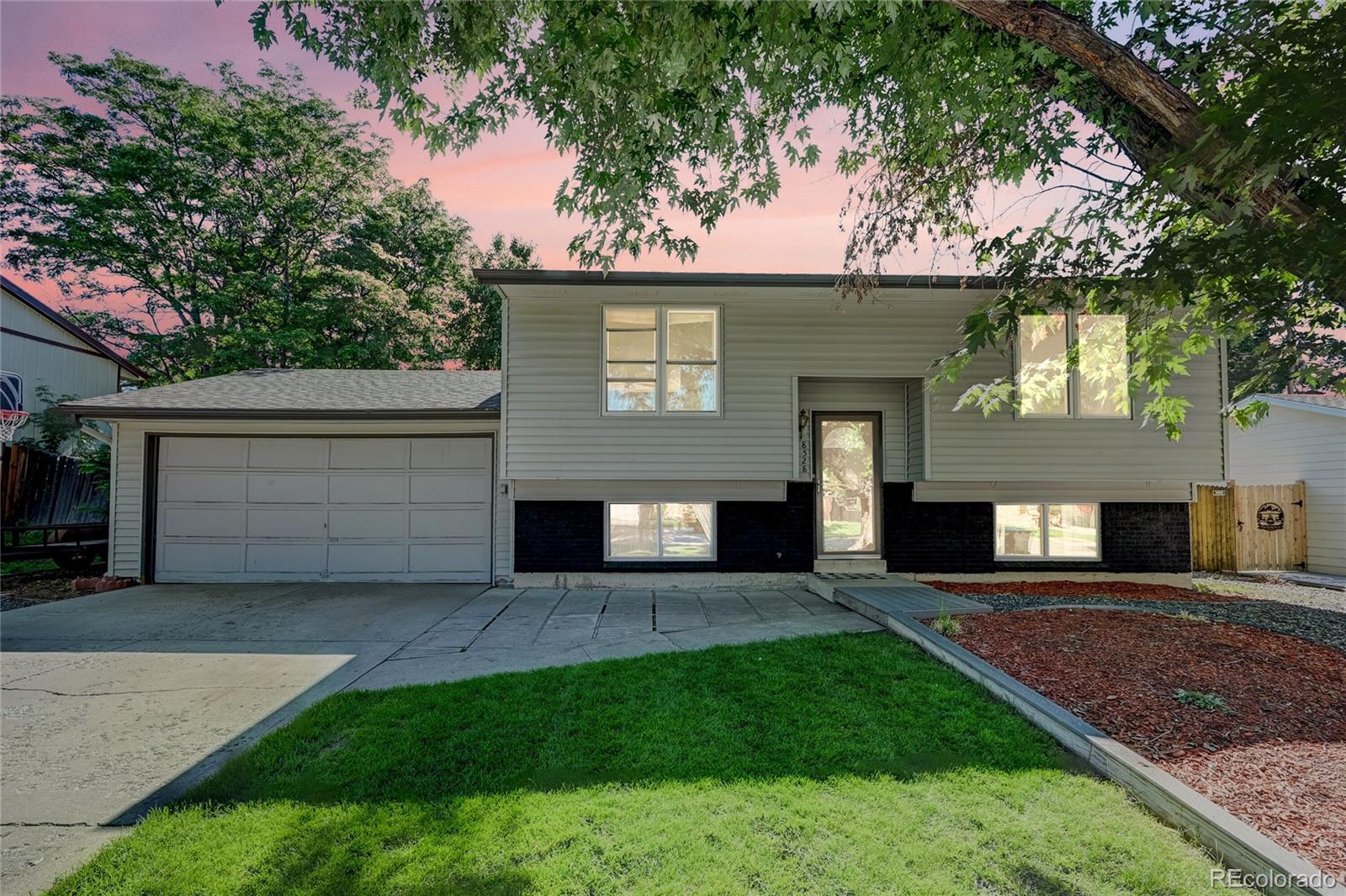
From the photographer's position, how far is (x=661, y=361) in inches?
332

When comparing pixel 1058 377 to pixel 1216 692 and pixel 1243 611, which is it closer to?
pixel 1243 611

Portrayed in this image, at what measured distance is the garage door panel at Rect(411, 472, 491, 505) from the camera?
30.8ft

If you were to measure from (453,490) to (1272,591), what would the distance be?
12.9m

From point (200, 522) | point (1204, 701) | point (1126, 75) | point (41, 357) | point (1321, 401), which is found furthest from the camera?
point (41, 357)

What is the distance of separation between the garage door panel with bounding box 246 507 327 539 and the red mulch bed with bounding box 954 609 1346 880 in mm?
9340

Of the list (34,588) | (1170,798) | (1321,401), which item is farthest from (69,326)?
(1321,401)

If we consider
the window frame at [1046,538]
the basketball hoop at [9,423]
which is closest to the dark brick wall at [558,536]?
the window frame at [1046,538]

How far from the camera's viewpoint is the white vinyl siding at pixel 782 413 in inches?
328

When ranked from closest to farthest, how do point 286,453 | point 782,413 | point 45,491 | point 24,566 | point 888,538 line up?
point 782,413 < point 888,538 < point 286,453 < point 24,566 < point 45,491

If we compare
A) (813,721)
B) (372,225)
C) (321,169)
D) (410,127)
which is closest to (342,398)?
(410,127)

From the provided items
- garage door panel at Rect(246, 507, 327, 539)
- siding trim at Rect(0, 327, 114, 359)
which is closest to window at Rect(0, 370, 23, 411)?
siding trim at Rect(0, 327, 114, 359)

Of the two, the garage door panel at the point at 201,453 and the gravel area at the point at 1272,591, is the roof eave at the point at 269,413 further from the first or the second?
the gravel area at the point at 1272,591

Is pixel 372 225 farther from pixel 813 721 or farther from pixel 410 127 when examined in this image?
pixel 813 721

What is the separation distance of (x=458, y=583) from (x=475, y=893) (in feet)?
24.4
